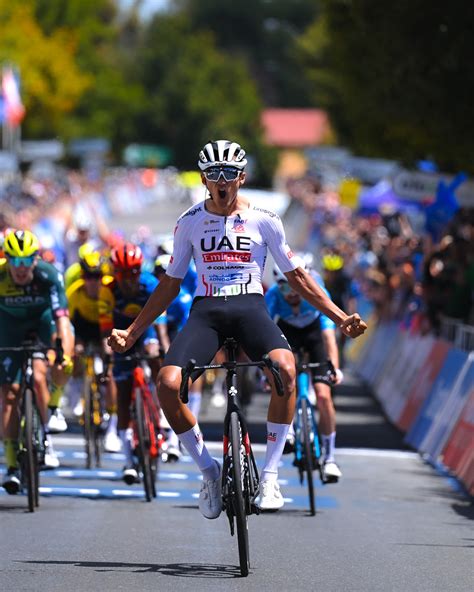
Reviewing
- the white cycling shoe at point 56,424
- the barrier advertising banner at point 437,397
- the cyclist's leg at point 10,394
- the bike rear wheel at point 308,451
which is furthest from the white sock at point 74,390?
the bike rear wheel at point 308,451

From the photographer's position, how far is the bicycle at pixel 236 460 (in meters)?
9.41

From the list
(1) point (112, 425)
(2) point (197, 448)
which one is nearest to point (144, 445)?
(1) point (112, 425)

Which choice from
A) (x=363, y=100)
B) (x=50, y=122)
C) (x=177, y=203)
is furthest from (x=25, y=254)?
(x=177, y=203)

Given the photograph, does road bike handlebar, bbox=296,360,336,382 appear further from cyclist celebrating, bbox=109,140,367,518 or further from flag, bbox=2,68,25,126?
flag, bbox=2,68,25,126

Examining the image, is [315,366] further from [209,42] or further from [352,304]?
[209,42]

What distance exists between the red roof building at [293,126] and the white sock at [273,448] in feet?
537

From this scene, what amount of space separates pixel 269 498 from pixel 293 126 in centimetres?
16996

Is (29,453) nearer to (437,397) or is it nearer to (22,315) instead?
(22,315)

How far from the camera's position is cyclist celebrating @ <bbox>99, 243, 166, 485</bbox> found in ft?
43.8

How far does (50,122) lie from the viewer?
291ft

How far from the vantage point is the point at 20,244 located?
Result: 12.4 meters

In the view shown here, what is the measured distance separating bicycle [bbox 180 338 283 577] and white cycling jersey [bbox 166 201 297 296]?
336 millimetres

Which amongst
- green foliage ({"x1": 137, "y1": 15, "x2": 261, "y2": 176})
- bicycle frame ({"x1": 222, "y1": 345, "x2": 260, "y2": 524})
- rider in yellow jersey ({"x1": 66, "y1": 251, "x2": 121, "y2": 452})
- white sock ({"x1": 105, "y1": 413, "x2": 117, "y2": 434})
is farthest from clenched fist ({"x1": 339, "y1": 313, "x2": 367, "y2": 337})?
green foliage ({"x1": 137, "y1": 15, "x2": 261, "y2": 176})

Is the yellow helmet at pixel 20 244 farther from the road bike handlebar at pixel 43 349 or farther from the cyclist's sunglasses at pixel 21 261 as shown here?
the road bike handlebar at pixel 43 349
